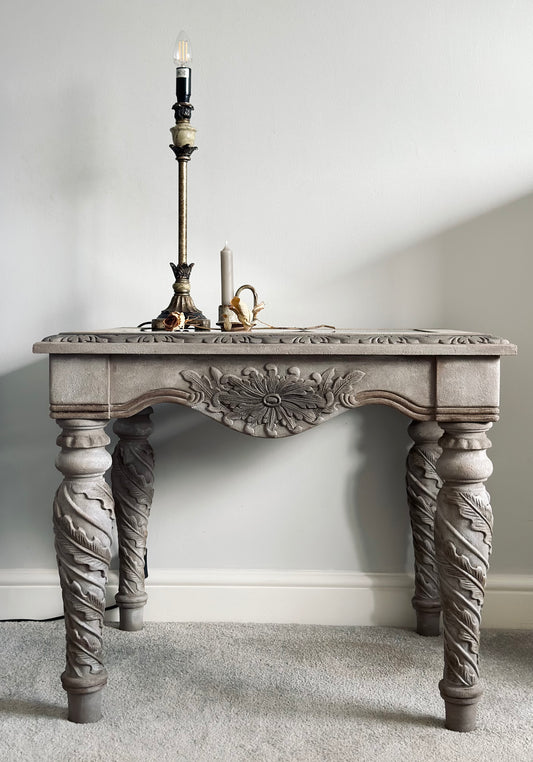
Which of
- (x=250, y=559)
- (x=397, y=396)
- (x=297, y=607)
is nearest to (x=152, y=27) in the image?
(x=397, y=396)

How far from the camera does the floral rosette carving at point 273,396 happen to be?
1.33 m

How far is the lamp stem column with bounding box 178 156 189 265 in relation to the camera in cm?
167

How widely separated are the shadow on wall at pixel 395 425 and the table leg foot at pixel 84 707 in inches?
22.7

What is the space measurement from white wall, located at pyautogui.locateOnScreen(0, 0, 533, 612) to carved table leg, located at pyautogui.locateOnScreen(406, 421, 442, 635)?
11cm

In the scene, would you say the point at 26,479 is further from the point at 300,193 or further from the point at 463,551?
the point at 463,551

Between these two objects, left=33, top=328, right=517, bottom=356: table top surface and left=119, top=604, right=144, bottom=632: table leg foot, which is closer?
left=33, top=328, right=517, bottom=356: table top surface

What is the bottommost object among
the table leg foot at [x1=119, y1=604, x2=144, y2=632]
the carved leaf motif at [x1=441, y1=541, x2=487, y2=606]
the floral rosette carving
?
the table leg foot at [x1=119, y1=604, x2=144, y2=632]

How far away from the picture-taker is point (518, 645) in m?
1.74

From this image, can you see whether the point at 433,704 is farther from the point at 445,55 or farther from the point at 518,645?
the point at 445,55

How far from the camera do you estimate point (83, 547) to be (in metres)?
1.33

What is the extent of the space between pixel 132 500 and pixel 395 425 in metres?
0.63

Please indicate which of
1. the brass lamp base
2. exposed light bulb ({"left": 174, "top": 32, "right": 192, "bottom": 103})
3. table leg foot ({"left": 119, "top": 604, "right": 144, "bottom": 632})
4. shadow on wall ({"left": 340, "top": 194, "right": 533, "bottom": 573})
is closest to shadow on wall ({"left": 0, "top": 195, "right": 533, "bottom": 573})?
shadow on wall ({"left": 340, "top": 194, "right": 533, "bottom": 573})

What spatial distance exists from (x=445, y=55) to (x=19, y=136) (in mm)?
984

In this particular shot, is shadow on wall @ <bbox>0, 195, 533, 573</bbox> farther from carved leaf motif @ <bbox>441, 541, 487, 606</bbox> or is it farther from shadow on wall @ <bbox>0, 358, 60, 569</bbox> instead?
carved leaf motif @ <bbox>441, 541, 487, 606</bbox>
